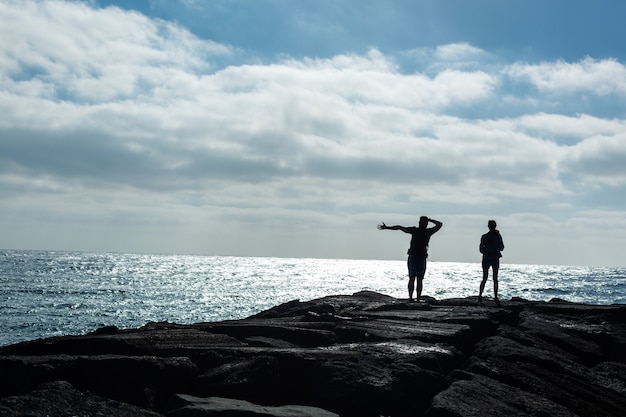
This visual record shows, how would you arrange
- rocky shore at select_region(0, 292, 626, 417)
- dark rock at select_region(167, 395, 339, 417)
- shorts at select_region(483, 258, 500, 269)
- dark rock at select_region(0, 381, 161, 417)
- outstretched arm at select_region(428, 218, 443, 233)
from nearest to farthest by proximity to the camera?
dark rock at select_region(0, 381, 161, 417)
dark rock at select_region(167, 395, 339, 417)
rocky shore at select_region(0, 292, 626, 417)
outstretched arm at select_region(428, 218, 443, 233)
shorts at select_region(483, 258, 500, 269)

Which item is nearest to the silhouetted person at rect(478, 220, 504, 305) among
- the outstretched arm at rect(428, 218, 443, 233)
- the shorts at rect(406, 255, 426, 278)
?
the outstretched arm at rect(428, 218, 443, 233)

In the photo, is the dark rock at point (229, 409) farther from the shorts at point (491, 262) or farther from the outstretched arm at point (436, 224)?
the shorts at point (491, 262)

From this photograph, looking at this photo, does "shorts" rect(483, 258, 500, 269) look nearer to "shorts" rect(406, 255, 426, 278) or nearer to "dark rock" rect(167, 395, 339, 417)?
"shorts" rect(406, 255, 426, 278)

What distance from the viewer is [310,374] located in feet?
24.5

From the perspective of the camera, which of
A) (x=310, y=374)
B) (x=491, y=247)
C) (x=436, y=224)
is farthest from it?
(x=491, y=247)

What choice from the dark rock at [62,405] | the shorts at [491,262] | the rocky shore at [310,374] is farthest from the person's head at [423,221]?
the dark rock at [62,405]

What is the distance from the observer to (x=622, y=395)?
845cm

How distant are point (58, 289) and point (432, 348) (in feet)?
220

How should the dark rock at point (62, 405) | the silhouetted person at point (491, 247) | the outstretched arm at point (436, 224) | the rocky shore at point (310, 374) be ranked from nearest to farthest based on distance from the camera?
the dark rock at point (62, 405), the rocky shore at point (310, 374), the outstretched arm at point (436, 224), the silhouetted person at point (491, 247)

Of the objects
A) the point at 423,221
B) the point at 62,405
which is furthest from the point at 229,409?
the point at 423,221

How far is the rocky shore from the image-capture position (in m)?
6.35

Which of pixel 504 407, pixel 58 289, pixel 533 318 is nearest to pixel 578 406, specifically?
pixel 504 407

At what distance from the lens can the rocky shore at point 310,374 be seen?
6.35 meters

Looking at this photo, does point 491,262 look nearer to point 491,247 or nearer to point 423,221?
point 491,247
